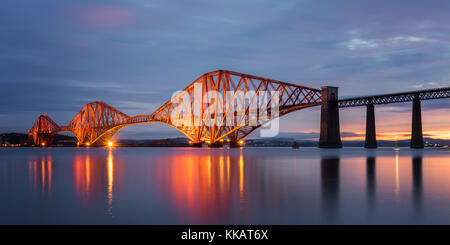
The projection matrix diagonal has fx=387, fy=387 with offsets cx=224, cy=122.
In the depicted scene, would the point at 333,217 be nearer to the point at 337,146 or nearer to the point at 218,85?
the point at 337,146

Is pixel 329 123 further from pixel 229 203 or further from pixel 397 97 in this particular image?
pixel 229 203

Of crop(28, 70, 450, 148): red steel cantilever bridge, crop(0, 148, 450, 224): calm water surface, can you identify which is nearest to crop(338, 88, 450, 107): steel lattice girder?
crop(28, 70, 450, 148): red steel cantilever bridge

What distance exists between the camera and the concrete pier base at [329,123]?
259 ft

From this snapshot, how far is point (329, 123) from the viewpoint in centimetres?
7856

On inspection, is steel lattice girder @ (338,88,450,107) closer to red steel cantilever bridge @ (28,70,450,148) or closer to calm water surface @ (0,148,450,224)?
red steel cantilever bridge @ (28,70,450,148)

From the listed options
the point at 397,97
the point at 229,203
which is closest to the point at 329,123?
the point at 397,97

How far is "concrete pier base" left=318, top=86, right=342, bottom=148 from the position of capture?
78812mm

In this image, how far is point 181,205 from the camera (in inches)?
486

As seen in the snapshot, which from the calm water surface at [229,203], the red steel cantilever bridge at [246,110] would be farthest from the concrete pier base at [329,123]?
the calm water surface at [229,203]

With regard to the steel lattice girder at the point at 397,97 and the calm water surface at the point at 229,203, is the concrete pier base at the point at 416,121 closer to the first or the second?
the steel lattice girder at the point at 397,97

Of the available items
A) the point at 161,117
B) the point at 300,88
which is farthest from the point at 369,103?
the point at 161,117
